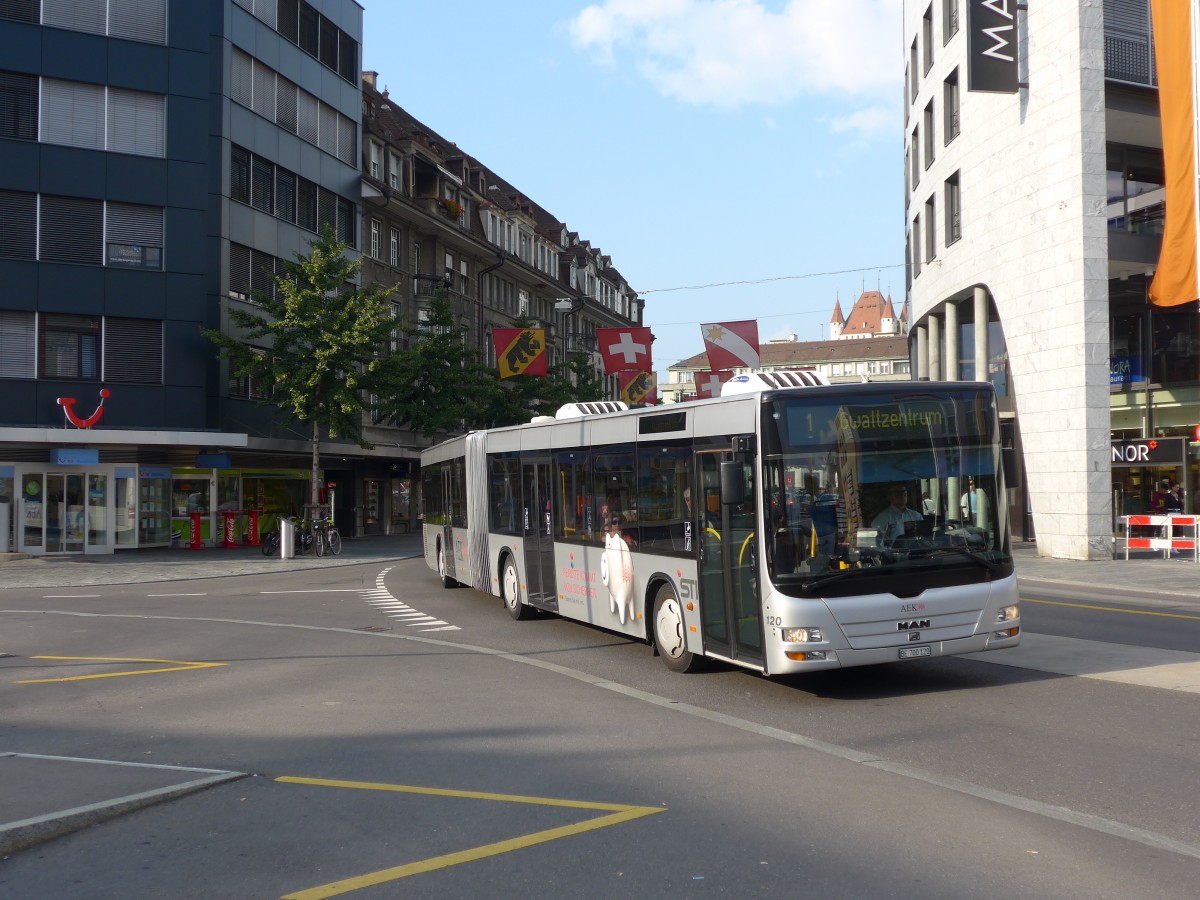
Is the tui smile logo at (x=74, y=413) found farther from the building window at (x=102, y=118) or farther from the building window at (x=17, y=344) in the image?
the building window at (x=102, y=118)

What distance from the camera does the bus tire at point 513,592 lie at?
1667cm

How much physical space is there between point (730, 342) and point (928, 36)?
56.8 feet

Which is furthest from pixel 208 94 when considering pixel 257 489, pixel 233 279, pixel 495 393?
pixel 495 393

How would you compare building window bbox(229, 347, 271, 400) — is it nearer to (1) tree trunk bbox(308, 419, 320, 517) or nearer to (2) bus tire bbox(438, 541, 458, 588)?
(1) tree trunk bbox(308, 419, 320, 517)

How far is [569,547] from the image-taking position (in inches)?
565

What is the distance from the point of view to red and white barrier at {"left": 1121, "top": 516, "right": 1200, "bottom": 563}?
87.9 feet

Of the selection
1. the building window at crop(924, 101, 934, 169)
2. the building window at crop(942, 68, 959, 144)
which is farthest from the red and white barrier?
the building window at crop(924, 101, 934, 169)

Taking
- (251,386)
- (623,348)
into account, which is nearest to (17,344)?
(251,386)

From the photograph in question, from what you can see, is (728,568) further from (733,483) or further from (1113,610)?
(1113,610)

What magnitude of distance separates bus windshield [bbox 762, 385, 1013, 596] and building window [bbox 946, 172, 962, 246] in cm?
2687

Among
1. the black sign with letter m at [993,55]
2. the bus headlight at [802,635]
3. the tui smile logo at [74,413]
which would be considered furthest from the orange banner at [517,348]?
the bus headlight at [802,635]

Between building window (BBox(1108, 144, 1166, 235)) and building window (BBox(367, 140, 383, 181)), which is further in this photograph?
building window (BBox(367, 140, 383, 181))

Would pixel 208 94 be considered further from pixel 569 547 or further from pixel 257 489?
pixel 569 547

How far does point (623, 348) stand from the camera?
32625 millimetres
